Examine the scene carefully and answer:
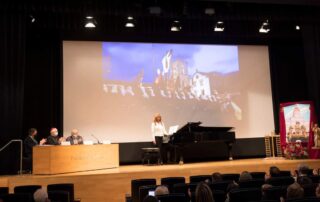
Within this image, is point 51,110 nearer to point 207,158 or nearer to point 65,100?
point 65,100

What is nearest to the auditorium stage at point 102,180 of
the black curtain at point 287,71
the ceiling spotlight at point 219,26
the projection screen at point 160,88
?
the projection screen at point 160,88

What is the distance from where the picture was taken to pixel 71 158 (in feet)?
28.1

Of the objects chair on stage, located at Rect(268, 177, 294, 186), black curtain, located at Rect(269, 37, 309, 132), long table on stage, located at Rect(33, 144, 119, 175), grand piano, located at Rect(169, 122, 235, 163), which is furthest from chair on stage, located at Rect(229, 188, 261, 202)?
black curtain, located at Rect(269, 37, 309, 132)

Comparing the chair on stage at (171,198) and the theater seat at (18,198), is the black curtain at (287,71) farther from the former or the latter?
the theater seat at (18,198)

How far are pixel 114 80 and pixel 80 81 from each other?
105 centimetres

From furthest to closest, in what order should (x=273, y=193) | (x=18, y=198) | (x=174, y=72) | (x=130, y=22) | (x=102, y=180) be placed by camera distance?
(x=174, y=72) < (x=130, y=22) < (x=102, y=180) < (x=18, y=198) < (x=273, y=193)

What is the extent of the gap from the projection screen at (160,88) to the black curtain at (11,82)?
1657 mm

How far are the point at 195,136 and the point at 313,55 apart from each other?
16.0 ft

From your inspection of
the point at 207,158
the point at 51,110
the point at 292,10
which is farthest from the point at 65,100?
the point at 292,10

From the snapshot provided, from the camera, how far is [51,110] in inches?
440

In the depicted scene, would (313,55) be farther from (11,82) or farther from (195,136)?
(11,82)

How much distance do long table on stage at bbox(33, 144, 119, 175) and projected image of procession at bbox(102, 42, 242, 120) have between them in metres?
2.67

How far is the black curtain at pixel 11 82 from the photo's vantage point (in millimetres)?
9555

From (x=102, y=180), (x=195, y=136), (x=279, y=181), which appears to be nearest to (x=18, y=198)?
(x=279, y=181)
